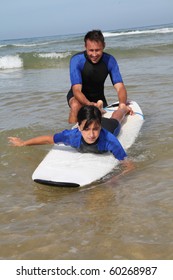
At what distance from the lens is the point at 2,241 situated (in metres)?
2.64

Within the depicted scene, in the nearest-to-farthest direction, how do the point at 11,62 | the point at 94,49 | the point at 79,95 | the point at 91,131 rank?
the point at 91,131, the point at 94,49, the point at 79,95, the point at 11,62

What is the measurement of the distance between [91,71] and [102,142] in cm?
171

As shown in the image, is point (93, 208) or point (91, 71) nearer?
point (93, 208)

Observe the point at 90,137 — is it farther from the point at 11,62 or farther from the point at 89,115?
the point at 11,62

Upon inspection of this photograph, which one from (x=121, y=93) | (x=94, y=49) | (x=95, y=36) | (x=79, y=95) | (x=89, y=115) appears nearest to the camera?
(x=89, y=115)

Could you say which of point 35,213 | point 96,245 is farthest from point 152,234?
point 35,213

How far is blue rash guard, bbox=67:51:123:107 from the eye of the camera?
5.27 metres

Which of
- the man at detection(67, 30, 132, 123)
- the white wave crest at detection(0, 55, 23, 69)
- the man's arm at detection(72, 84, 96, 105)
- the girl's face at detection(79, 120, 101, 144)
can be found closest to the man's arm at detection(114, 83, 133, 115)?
the man at detection(67, 30, 132, 123)

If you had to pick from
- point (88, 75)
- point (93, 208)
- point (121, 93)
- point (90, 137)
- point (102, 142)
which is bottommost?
point (93, 208)

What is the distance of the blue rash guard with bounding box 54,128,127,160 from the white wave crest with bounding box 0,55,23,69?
14475 millimetres

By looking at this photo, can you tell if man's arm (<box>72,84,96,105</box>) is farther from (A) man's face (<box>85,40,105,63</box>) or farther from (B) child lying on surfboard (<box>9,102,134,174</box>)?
(B) child lying on surfboard (<box>9,102,134,174</box>)

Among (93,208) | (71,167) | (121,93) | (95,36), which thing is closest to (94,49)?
(95,36)

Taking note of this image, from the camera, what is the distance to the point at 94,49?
4.89m
